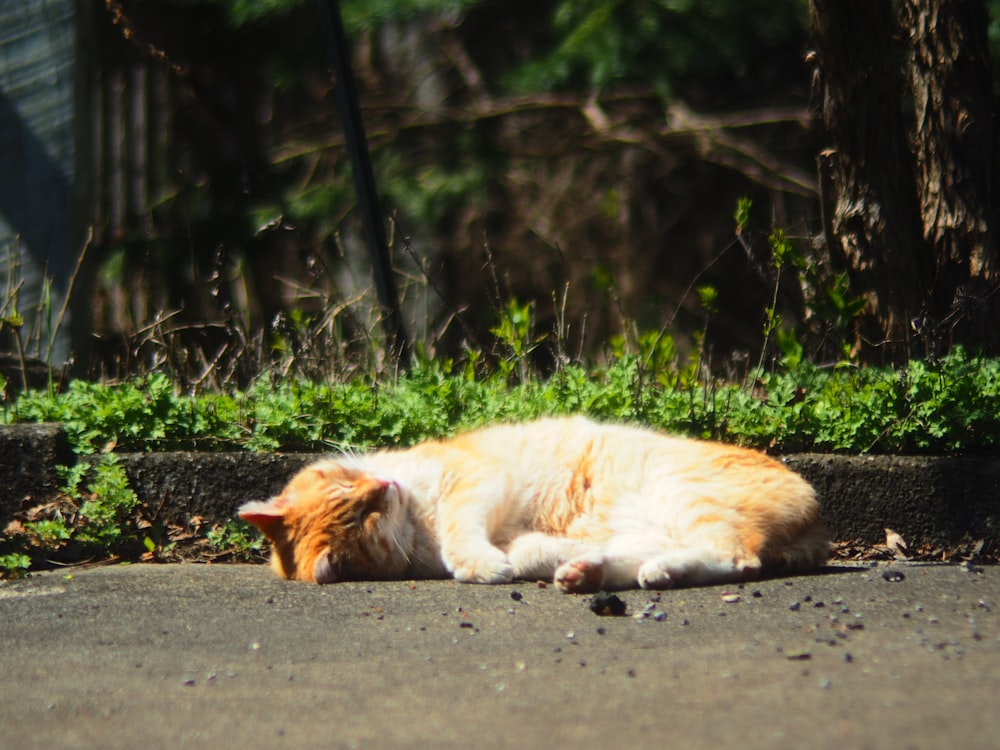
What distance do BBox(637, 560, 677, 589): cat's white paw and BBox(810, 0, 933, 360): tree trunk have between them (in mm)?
1834

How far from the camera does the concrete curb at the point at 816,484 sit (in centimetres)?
398

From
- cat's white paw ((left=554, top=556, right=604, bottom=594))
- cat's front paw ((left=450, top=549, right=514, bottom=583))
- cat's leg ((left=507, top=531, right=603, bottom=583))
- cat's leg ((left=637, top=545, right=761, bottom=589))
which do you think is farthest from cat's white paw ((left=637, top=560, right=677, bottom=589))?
cat's front paw ((left=450, top=549, right=514, bottom=583))

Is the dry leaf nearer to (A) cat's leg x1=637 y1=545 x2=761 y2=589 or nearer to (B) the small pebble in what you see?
(A) cat's leg x1=637 y1=545 x2=761 y2=589

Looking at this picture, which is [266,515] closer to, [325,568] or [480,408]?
[325,568]

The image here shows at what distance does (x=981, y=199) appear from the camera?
466 cm

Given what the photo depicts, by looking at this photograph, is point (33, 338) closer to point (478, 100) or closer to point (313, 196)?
point (313, 196)

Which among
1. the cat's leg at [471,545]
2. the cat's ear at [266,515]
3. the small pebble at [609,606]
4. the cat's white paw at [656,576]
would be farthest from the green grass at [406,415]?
the small pebble at [609,606]

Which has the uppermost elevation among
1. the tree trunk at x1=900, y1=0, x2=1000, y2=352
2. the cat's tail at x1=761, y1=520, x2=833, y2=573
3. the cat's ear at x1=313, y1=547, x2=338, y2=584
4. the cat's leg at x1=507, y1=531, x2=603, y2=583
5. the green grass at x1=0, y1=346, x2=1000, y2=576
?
the tree trunk at x1=900, y1=0, x2=1000, y2=352

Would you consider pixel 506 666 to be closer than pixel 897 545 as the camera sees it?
Yes

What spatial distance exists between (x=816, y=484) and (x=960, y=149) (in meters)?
1.69

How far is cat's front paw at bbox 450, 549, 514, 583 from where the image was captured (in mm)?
Result: 3719

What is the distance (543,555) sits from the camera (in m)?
3.83

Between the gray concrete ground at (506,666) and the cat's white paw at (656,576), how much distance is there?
59 millimetres

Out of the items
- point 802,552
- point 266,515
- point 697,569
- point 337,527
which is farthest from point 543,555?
point 266,515
